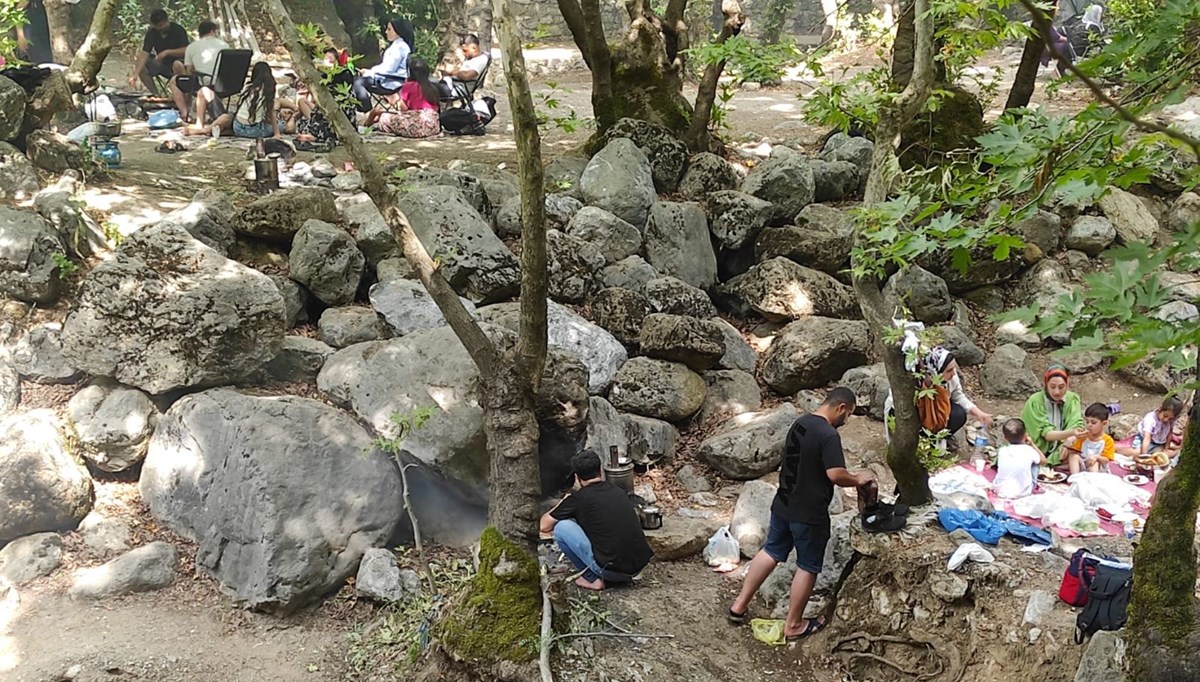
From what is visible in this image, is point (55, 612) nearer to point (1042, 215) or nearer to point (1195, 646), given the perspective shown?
point (1195, 646)

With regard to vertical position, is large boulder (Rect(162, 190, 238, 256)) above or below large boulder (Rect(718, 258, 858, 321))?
above

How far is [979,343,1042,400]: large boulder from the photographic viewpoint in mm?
8430

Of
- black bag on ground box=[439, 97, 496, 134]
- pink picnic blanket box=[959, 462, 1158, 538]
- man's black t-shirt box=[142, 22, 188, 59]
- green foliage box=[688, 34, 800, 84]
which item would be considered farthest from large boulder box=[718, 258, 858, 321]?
man's black t-shirt box=[142, 22, 188, 59]

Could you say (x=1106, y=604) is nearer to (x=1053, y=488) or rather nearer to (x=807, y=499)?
(x=807, y=499)

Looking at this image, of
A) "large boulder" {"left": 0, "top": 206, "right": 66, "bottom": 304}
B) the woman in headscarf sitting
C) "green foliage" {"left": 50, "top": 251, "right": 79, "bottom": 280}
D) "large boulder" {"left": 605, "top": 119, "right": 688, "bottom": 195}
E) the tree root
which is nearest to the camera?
the tree root

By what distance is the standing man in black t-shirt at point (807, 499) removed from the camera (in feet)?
16.1

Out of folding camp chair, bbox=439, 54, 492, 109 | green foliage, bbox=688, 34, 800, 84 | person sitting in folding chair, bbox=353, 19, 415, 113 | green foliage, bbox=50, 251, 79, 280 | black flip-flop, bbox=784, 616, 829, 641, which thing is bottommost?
black flip-flop, bbox=784, 616, 829, 641

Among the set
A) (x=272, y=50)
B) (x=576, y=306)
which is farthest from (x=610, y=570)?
(x=272, y=50)

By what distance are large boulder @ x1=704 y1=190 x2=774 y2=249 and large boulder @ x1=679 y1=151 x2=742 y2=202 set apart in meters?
0.45

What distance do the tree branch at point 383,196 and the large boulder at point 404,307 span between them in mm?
2129

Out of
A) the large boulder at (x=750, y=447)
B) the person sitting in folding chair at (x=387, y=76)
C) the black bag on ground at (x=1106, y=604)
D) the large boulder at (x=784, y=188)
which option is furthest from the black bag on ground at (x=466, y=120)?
the black bag on ground at (x=1106, y=604)

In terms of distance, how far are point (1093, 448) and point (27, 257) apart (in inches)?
297

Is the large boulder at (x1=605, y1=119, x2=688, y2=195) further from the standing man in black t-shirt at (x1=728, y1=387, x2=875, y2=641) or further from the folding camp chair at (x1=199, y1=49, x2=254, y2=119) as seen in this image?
the standing man in black t-shirt at (x1=728, y1=387, x2=875, y2=641)

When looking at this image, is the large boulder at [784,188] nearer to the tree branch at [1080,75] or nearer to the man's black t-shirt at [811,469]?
the man's black t-shirt at [811,469]
